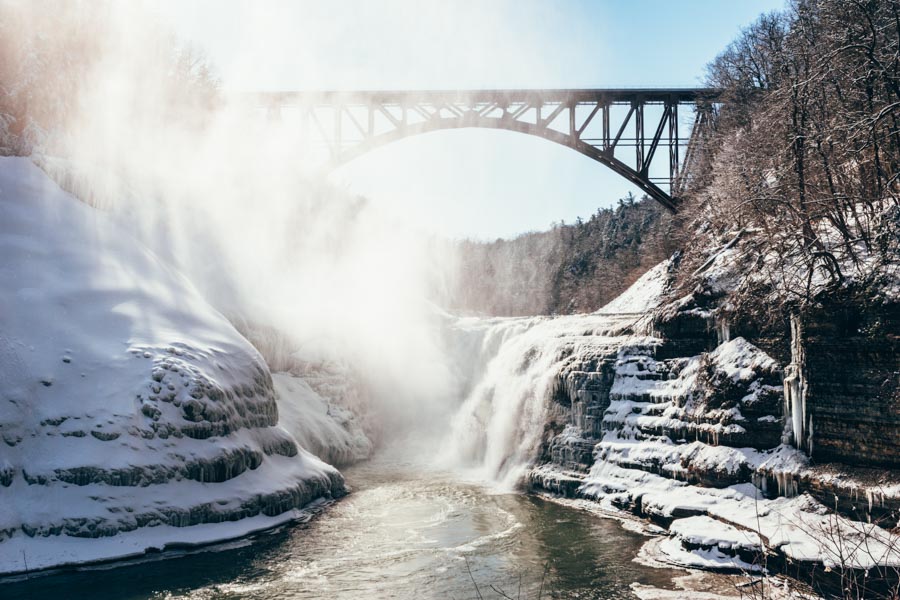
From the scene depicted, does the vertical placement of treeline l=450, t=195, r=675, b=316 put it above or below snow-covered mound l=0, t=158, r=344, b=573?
above

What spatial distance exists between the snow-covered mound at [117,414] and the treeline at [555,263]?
36589 mm

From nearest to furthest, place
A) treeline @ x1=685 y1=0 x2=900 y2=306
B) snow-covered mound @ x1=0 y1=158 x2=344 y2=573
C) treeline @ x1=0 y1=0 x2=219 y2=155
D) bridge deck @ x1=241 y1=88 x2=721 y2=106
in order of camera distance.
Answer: snow-covered mound @ x1=0 y1=158 x2=344 y2=573, treeline @ x1=685 y1=0 x2=900 y2=306, treeline @ x1=0 y1=0 x2=219 y2=155, bridge deck @ x1=241 y1=88 x2=721 y2=106

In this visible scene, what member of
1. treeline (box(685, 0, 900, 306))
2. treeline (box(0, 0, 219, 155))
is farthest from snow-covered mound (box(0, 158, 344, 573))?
treeline (box(685, 0, 900, 306))

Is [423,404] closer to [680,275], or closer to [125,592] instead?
[680,275]

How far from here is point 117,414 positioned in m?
14.5

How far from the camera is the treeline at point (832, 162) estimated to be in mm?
14633

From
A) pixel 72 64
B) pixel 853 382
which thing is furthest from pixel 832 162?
pixel 72 64

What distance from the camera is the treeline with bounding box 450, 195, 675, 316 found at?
190 ft

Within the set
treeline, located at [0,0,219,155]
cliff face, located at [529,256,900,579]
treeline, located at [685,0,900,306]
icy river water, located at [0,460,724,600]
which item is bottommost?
icy river water, located at [0,460,724,600]

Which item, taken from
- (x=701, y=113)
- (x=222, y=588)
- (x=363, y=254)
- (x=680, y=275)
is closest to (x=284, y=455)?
(x=222, y=588)

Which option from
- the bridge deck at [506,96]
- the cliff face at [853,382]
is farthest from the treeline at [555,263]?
the cliff face at [853,382]

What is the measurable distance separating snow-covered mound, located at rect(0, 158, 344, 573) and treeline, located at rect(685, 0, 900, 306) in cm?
1239

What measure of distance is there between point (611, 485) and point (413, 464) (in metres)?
8.47

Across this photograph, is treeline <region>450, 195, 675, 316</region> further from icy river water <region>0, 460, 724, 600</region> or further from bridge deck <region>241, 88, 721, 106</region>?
icy river water <region>0, 460, 724, 600</region>
